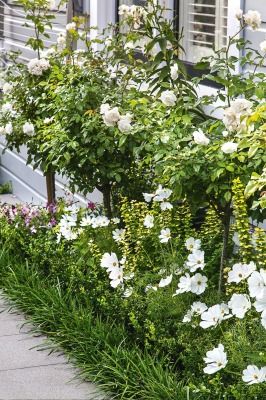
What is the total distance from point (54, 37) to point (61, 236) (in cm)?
371

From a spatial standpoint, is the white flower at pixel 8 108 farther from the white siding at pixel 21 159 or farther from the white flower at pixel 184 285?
the white flower at pixel 184 285

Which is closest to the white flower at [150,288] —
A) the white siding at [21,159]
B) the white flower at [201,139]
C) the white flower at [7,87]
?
the white flower at [201,139]

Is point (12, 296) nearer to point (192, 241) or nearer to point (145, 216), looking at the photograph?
point (145, 216)

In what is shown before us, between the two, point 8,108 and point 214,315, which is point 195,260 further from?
point 8,108

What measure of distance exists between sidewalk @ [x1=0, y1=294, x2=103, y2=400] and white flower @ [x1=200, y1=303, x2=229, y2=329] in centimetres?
67

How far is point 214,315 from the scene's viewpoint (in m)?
5.53

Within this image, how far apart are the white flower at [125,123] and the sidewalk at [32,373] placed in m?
1.39

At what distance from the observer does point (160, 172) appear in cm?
607

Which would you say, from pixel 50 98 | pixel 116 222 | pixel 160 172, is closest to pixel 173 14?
pixel 50 98

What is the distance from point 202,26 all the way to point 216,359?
11.2ft

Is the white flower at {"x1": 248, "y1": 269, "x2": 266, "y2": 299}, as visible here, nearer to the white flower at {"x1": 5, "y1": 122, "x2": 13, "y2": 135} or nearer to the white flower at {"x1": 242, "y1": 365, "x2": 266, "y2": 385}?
the white flower at {"x1": 242, "y1": 365, "x2": 266, "y2": 385}

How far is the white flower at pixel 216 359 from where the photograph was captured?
5129 millimetres

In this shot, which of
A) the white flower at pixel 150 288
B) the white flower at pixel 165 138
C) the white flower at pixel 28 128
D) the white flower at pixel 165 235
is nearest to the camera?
the white flower at pixel 150 288

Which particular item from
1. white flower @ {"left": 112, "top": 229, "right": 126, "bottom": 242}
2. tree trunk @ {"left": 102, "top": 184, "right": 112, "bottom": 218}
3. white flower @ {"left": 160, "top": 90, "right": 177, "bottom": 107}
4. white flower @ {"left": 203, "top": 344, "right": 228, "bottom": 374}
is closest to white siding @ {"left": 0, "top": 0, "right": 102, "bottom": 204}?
tree trunk @ {"left": 102, "top": 184, "right": 112, "bottom": 218}
